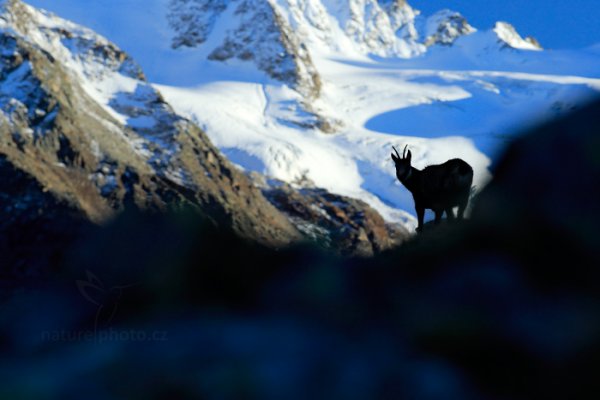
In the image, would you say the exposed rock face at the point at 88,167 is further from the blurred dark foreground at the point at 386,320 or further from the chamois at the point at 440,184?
the blurred dark foreground at the point at 386,320

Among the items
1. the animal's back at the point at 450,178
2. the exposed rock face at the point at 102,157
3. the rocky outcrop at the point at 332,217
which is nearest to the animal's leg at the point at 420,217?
the animal's back at the point at 450,178

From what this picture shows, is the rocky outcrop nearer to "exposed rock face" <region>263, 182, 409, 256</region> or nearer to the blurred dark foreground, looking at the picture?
"exposed rock face" <region>263, 182, 409, 256</region>

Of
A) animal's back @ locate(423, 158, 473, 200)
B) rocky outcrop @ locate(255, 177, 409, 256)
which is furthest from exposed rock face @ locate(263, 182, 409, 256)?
animal's back @ locate(423, 158, 473, 200)

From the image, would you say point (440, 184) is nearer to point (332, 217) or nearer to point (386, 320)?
point (386, 320)

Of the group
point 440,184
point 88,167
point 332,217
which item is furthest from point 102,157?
point 440,184

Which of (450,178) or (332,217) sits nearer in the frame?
(450,178)

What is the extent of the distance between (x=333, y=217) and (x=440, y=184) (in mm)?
160260

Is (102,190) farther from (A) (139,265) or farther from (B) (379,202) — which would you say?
(A) (139,265)

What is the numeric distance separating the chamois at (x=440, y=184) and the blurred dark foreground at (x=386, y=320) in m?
4.16

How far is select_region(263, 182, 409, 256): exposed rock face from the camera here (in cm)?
16200

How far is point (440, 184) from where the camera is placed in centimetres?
1558

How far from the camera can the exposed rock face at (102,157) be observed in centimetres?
13888

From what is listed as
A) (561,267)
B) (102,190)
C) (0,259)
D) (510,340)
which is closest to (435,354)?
(510,340)

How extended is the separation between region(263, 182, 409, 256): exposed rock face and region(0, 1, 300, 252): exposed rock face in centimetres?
581
